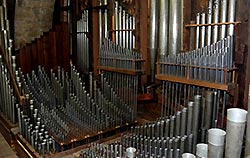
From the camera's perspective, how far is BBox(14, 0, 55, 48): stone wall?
4.80 metres

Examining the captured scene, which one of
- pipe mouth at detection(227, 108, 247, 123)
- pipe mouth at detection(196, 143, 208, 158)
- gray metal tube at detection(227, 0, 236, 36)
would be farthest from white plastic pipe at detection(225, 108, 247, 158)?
gray metal tube at detection(227, 0, 236, 36)

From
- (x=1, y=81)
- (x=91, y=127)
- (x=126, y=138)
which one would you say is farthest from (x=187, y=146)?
(x=1, y=81)

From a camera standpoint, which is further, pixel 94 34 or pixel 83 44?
pixel 83 44

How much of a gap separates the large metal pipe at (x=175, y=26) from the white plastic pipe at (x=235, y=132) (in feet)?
5.07

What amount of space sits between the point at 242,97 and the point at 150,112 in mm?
1317

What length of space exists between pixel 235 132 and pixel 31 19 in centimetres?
468

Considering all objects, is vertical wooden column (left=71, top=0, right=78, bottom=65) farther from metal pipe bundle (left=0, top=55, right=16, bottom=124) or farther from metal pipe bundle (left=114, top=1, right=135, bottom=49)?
metal pipe bundle (left=0, top=55, right=16, bottom=124)

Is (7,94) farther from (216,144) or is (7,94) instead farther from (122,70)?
(216,144)

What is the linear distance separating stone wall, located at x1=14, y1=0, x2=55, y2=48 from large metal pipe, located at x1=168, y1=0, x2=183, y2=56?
317cm

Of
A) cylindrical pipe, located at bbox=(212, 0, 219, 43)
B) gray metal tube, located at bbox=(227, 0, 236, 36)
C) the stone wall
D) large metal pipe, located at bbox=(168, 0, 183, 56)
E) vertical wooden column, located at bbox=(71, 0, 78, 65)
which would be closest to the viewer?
gray metal tube, located at bbox=(227, 0, 236, 36)

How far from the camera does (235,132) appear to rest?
1258 mm

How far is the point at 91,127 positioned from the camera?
291cm

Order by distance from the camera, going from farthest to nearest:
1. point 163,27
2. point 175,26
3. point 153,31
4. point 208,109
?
point 153,31
point 163,27
point 175,26
point 208,109

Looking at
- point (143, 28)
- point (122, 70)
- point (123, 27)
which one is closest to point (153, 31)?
point (143, 28)
